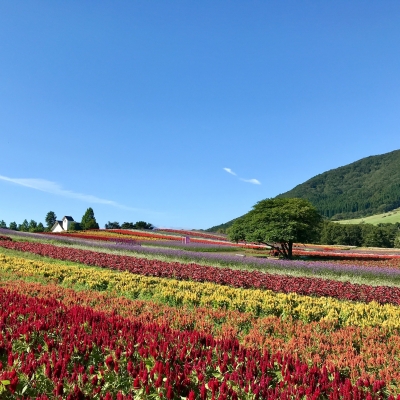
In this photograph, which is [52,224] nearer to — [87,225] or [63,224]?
[63,224]

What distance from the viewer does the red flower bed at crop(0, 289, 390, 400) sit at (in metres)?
3.43

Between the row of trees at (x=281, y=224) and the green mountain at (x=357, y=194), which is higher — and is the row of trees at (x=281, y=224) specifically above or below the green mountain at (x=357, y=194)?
below

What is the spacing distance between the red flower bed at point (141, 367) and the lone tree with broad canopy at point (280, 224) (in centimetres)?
2264

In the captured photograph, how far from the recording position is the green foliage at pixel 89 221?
237 ft

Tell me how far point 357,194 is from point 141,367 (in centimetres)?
17883

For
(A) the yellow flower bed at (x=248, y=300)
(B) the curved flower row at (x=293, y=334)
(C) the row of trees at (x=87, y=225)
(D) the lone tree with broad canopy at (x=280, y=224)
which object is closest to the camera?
(B) the curved flower row at (x=293, y=334)

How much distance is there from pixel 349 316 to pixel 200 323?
3745mm

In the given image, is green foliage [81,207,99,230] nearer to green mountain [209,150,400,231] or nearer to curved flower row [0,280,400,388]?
green mountain [209,150,400,231]

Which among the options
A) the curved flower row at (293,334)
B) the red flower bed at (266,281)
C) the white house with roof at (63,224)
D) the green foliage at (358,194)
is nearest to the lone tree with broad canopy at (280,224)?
the red flower bed at (266,281)

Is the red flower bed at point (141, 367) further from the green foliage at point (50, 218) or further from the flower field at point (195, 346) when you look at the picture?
the green foliage at point (50, 218)

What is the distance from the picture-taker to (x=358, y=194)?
→ 165000 millimetres

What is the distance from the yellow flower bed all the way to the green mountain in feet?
400

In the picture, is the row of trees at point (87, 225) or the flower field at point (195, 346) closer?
the flower field at point (195, 346)

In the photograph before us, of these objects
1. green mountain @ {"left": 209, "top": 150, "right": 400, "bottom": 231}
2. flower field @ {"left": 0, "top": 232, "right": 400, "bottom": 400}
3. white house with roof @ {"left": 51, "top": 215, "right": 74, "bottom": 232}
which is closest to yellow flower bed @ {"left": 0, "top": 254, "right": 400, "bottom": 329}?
flower field @ {"left": 0, "top": 232, "right": 400, "bottom": 400}
